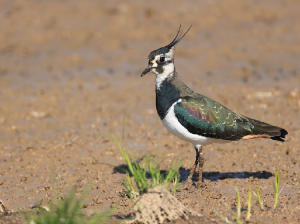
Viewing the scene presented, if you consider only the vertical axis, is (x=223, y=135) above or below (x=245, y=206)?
above

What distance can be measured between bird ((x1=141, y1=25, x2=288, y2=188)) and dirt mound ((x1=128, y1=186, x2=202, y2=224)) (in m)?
1.48

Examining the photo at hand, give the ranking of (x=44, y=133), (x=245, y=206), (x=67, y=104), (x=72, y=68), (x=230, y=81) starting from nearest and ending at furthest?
1. (x=245, y=206)
2. (x=44, y=133)
3. (x=67, y=104)
4. (x=230, y=81)
5. (x=72, y=68)

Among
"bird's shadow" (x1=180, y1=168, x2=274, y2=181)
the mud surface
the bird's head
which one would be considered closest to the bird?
the bird's head

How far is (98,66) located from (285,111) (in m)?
5.24

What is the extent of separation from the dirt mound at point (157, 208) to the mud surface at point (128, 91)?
0.82 ft

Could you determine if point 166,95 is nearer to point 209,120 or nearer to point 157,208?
point 209,120

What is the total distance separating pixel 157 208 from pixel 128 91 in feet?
20.0

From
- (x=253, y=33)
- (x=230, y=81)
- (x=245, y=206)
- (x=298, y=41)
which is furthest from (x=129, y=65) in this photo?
(x=245, y=206)

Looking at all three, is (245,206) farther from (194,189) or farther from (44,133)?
(44,133)

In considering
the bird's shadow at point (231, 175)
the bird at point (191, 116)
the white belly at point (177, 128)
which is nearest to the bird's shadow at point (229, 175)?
the bird's shadow at point (231, 175)

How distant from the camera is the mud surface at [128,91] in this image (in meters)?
6.71

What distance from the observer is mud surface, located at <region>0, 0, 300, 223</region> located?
22.0ft

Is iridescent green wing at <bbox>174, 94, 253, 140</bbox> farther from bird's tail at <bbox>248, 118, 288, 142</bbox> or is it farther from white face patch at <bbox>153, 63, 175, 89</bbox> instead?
white face patch at <bbox>153, 63, 175, 89</bbox>

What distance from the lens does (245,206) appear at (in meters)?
5.66
